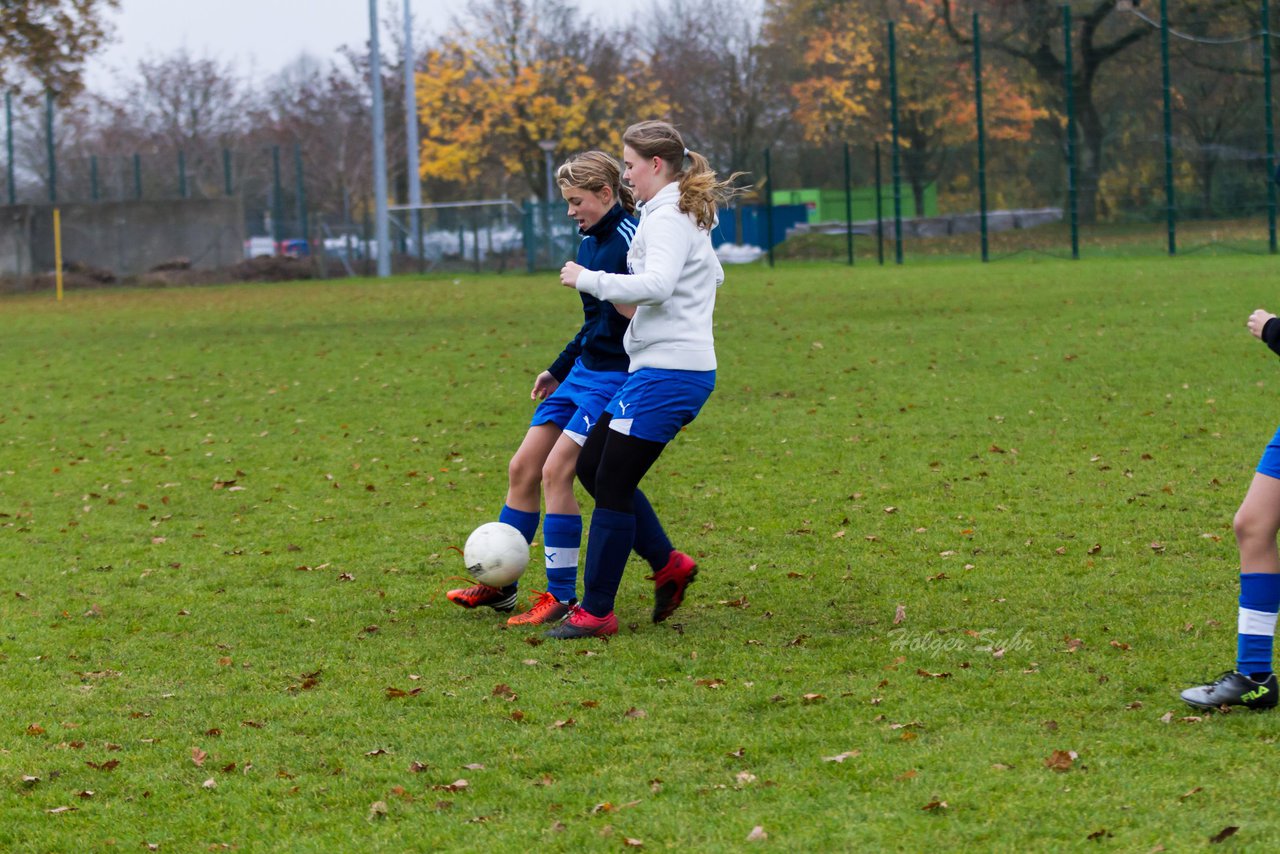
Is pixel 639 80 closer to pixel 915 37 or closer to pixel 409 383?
pixel 915 37

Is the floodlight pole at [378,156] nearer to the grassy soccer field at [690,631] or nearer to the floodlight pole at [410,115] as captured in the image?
the floodlight pole at [410,115]

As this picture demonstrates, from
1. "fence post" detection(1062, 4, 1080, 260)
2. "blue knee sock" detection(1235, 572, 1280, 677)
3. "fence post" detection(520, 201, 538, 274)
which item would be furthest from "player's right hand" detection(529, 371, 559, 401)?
"fence post" detection(520, 201, 538, 274)

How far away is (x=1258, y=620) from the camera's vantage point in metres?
4.36

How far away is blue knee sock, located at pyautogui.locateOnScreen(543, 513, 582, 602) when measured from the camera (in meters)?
5.86

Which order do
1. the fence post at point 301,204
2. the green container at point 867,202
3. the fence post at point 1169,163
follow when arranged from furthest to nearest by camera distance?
the fence post at point 301,204
the green container at point 867,202
the fence post at point 1169,163

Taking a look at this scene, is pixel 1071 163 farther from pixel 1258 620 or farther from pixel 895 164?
pixel 1258 620

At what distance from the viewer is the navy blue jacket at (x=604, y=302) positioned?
562cm

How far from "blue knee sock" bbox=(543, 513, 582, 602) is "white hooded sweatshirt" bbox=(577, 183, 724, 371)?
0.82 meters

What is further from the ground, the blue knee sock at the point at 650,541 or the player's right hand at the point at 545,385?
the player's right hand at the point at 545,385

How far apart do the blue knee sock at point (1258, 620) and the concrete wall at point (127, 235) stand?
1388 inches

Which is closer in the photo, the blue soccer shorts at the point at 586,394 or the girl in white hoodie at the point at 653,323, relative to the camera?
the girl in white hoodie at the point at 653,323

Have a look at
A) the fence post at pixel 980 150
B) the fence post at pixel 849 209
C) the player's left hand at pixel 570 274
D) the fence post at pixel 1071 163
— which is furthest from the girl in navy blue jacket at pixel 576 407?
the fence post at pixel 849 209

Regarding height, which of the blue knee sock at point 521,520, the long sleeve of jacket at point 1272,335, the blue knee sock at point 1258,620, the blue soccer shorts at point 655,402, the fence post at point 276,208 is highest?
the fence post at point 276,208

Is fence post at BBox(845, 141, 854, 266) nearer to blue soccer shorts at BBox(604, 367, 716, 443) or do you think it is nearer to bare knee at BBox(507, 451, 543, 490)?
bare knee at BBox(507, 451, 543, 490)
